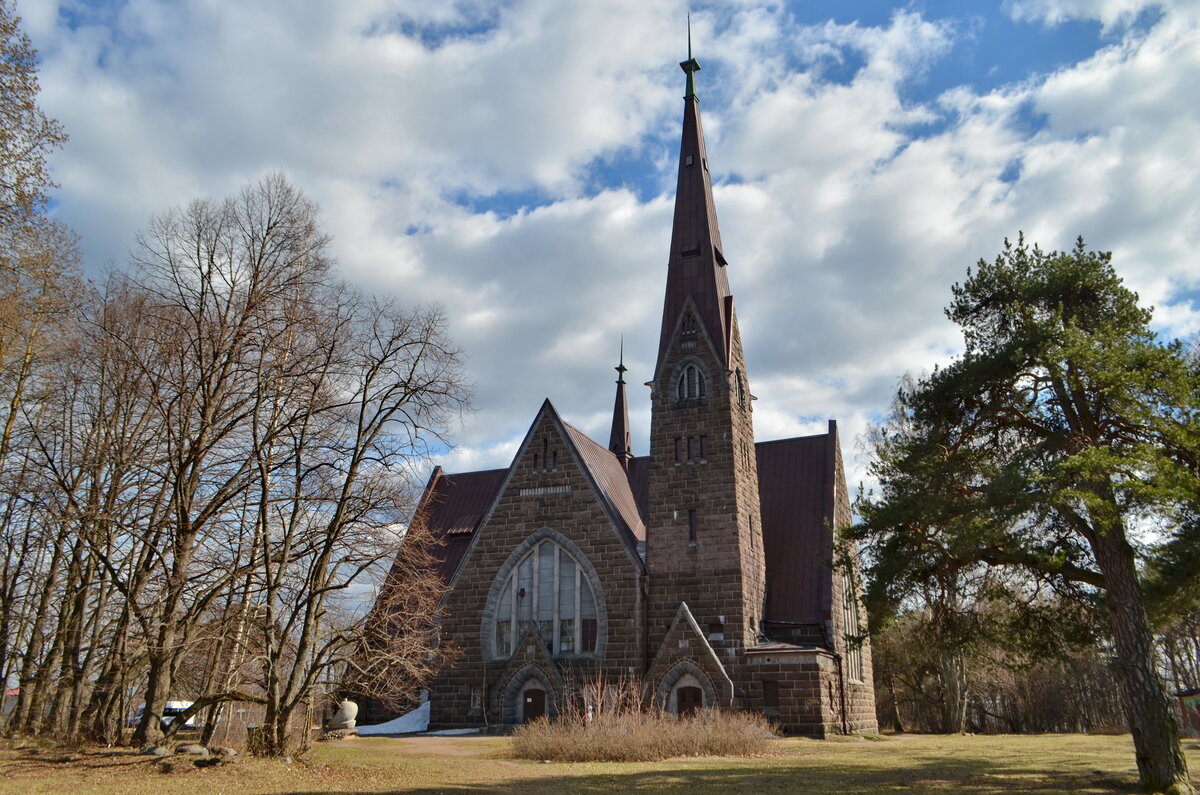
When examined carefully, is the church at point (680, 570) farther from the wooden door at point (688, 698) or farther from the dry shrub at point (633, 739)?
the dry shrub at point (633, 739)

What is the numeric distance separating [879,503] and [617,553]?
46.8 feet

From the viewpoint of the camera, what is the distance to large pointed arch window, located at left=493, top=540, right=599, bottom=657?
28.9 meters

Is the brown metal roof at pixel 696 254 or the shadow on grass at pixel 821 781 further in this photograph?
the brown metal roof at pixel 696 254

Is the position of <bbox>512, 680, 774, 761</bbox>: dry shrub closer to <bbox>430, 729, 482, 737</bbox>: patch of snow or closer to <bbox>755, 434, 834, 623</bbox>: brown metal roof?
<bbox>430, 729, 482, 737</bbox>: patch of snow

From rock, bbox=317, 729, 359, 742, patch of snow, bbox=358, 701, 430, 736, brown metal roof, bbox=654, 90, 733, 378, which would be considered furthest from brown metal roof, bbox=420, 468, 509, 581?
brown metal roof, bbox=654, 90, 733, 378

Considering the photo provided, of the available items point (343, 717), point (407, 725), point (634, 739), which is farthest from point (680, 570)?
point (343, 717)

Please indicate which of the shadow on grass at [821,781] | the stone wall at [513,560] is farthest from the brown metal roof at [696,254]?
the shadow on grass at [821,781]

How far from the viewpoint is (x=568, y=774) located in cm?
1516

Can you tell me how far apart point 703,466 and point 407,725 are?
13.5 meters

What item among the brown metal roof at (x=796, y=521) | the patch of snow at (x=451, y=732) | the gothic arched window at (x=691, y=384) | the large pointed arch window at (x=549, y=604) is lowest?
the patch of snow at (x=451, y=732)

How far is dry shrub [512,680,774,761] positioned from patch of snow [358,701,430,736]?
11094 mm

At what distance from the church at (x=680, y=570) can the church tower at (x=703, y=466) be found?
0.16 feet

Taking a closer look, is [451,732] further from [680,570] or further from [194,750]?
[194,750]

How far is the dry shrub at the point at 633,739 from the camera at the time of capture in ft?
59.1
